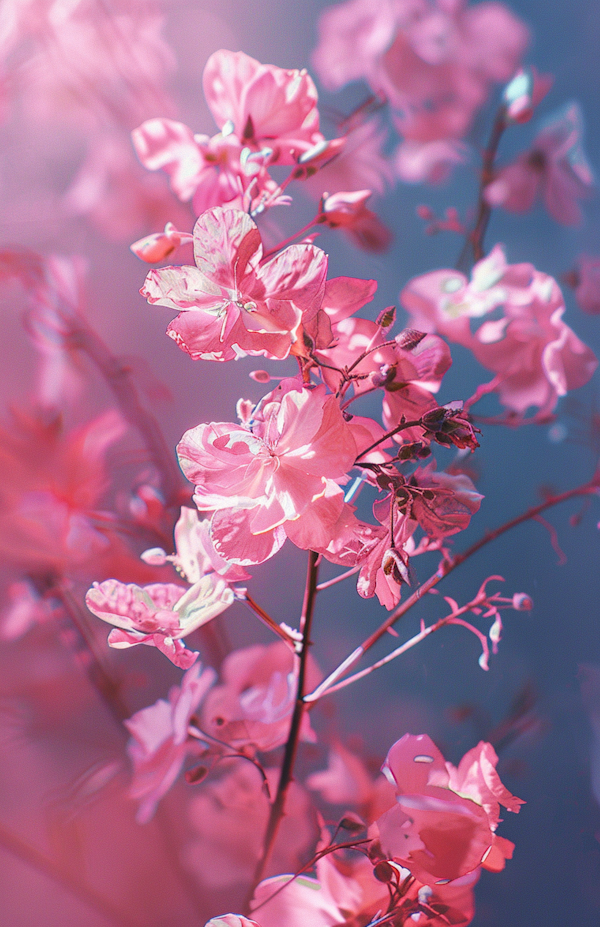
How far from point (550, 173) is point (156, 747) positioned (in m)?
0.68

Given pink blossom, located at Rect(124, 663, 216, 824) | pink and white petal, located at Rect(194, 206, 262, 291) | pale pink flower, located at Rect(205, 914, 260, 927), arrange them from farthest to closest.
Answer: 1. pink blossom, located at Rect(124, 663, 216, 824)
2. pale pink flower, located at Rect(205, 914, 260, 927)
3. pink and white petal, located at Rect(194, 206, 262, 291)

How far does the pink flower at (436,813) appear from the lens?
1.35ft

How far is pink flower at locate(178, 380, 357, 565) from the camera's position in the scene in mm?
310

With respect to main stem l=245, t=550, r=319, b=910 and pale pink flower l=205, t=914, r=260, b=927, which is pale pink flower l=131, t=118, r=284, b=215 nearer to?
main stem l=245, t=550, r=319, b=910

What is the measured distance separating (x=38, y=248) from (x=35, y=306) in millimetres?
56

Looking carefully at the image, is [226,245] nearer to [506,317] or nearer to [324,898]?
[506,317]

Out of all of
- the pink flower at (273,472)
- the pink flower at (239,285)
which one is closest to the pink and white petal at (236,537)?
the pink flower at (273,472)

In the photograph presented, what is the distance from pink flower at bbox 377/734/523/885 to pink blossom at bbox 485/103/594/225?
521 millimetres

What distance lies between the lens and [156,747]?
51cm

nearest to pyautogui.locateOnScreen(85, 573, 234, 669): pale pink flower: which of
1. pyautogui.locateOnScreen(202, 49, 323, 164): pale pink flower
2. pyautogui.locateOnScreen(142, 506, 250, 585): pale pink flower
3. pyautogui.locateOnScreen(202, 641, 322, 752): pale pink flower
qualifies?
pyautogui.locateOnScreen(142, 506, 250, 585): pale pink flower

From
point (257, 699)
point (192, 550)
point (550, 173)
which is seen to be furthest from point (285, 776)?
point (550, 173)

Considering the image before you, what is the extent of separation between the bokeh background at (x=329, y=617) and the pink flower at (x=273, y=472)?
21cm

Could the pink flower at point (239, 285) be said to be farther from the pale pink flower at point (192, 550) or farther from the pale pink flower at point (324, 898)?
the pale pink flower at point (324, 898)

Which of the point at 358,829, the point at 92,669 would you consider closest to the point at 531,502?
the point at 358,829
